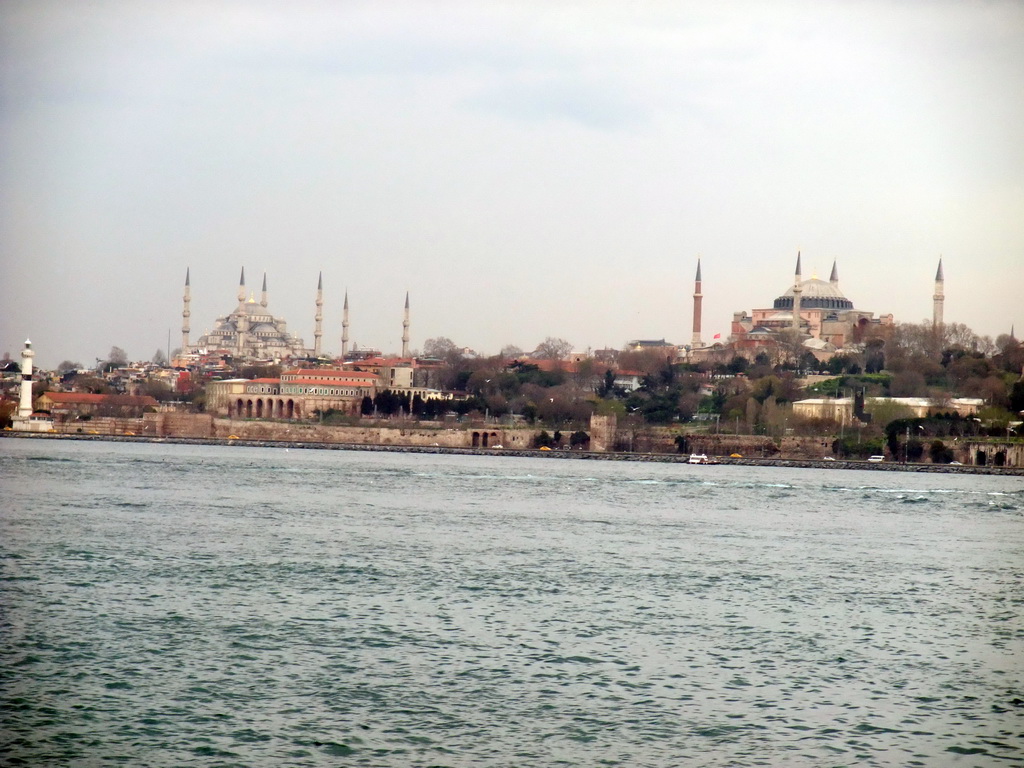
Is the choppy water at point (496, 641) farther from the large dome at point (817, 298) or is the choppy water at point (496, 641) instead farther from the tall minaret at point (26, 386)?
the large dome at point (817, 298)

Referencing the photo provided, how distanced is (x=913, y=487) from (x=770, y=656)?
75.8 ft

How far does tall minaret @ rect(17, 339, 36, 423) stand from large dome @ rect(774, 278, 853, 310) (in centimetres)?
3966

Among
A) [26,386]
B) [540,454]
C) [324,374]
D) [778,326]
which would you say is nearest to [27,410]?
[26,386]

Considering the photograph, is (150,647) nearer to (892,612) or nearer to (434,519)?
(892,612)

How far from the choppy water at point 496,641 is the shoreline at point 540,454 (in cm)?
2299

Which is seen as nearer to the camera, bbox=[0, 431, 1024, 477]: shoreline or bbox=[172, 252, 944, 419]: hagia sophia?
bbox=[0, 431, 1024, 477]: shoreline

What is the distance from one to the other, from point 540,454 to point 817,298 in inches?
1254

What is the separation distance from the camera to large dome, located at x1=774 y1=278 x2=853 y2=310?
76.9 metres

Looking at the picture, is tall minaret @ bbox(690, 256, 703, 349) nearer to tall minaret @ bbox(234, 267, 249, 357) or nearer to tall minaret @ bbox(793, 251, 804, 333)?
tall minaret @ bbox(793, 251, 804, 333)

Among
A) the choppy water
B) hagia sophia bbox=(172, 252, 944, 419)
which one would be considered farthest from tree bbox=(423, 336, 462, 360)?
the choppy water

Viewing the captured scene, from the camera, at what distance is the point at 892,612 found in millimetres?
11250

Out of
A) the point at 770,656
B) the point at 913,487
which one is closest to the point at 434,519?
the point at 770,656

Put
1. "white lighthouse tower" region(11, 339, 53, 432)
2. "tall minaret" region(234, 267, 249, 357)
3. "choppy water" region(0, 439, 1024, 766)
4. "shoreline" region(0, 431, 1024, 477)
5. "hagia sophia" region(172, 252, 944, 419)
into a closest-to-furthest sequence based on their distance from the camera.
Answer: "choppy water" region(0, 439, 1024, 766), "shoreline" region(0, 431, 1024, 477), "white lighthouse tower" region(11, 339, 53, 432), "hagia sophia" region(172, 252, 944, 419), "tall minaret" region(234, 267, 249, 357)

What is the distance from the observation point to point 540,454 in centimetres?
4994
